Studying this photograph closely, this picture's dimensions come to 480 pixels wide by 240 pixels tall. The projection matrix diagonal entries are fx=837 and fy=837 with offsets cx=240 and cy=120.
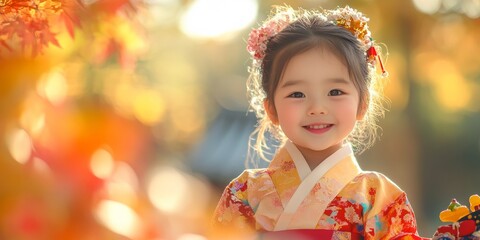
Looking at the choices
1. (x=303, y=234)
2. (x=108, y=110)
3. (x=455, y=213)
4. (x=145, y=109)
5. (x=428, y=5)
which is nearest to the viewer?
(x=108, y=110)

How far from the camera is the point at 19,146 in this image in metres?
1.29

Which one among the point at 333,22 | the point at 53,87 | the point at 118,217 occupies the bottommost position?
the point at 118,217

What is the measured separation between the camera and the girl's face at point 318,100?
251 cm

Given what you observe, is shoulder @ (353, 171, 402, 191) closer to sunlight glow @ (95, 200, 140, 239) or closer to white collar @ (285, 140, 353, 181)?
white collar @ (285, 140, 353, 181)

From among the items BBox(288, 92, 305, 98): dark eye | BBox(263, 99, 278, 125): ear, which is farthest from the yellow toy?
BBox(263, 99, 278, 125): ear

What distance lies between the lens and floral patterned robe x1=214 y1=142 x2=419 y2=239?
248 centimetres

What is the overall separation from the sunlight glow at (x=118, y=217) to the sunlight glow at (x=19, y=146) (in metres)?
0.14

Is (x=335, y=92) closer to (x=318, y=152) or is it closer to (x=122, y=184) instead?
(x=318, y=152)

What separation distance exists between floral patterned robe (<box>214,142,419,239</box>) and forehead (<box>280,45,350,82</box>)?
0.25 m

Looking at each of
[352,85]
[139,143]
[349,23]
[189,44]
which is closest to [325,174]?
[352,85]

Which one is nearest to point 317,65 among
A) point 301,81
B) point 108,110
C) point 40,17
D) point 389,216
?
point 301,81

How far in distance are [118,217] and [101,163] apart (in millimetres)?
144

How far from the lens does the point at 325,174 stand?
256cm

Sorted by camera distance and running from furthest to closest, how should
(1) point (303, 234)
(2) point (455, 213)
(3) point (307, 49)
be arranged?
1. (3) point (307, 49)
2. (1) point (303, 234)
3. (2) point (455, 213)
